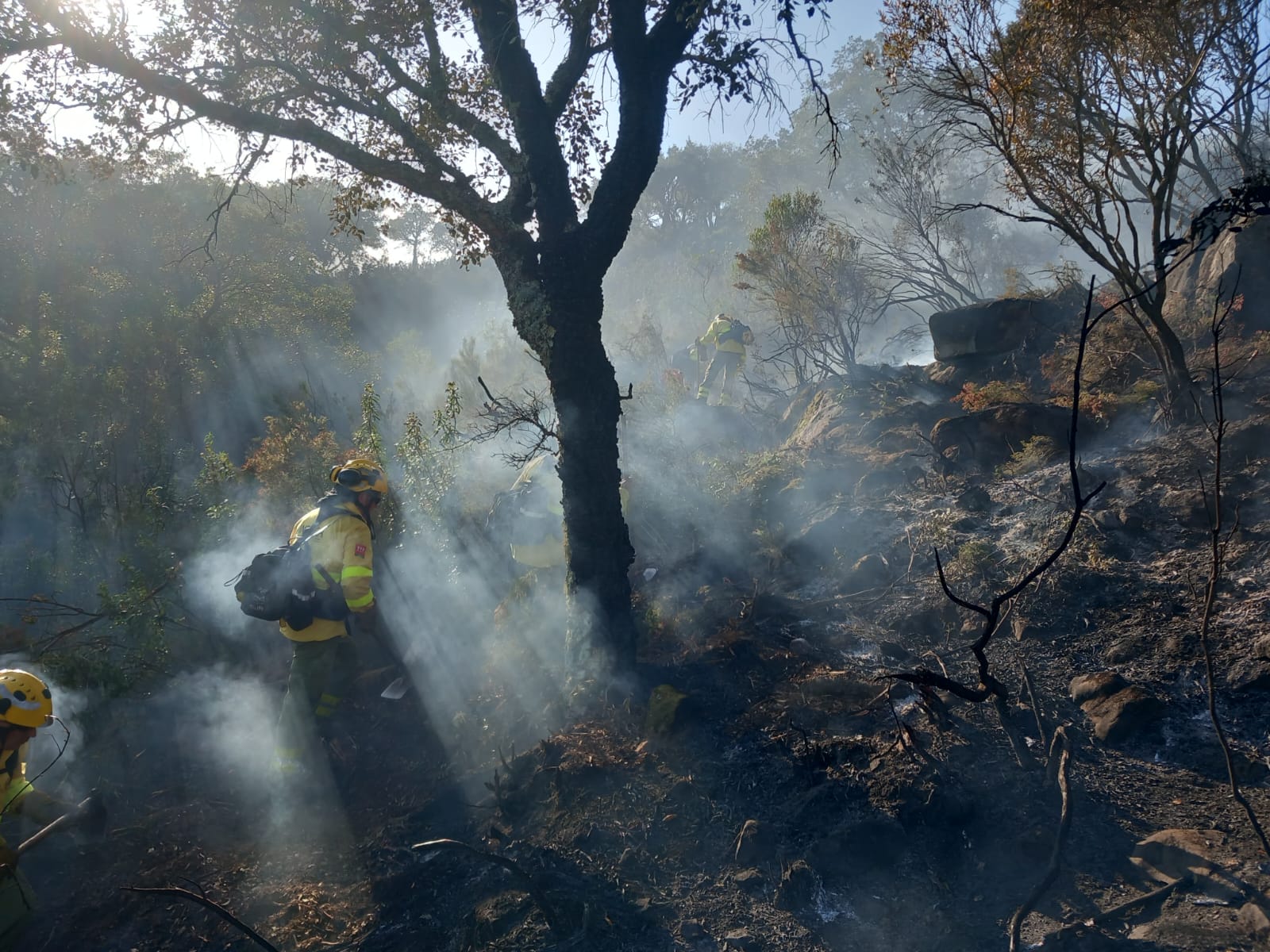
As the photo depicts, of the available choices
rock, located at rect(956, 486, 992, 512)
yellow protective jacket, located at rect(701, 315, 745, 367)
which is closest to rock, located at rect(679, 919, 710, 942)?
rock, located at rect(956, 486, 992, 512)

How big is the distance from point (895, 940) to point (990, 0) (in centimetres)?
665

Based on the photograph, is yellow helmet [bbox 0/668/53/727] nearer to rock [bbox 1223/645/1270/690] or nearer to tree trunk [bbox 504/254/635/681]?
tree trunk [bbox 504/254/635/681]

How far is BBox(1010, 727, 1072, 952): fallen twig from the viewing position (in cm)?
→ 278

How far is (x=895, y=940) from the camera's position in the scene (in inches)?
118

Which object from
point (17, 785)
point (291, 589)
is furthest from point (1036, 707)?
point (17, 785)

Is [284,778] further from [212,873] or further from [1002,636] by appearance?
[1002,636]

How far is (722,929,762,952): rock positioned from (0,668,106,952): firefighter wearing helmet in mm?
3326

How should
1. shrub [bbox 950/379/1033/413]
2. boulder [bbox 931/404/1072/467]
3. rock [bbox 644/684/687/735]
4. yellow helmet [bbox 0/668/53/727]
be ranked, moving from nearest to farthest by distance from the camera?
yellow helmet [bbox 0/668/53/727], rock [bbox 644/684/687/735], boulder [bbox 931/404/1072/467], shrub [bbox 950/379/1033/413]

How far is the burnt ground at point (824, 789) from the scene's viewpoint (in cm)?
321

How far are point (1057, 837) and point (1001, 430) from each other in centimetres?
460

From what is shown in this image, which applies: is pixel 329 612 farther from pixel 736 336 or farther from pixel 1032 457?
pixel 736 336

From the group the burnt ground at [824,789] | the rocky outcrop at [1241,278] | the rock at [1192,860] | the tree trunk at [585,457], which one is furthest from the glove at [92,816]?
the rocky outcrop at [1241,278]

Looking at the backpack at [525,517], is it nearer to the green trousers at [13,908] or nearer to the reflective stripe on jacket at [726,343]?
the green trousers at [13,908]

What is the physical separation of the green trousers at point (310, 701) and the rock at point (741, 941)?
3.48 metres
